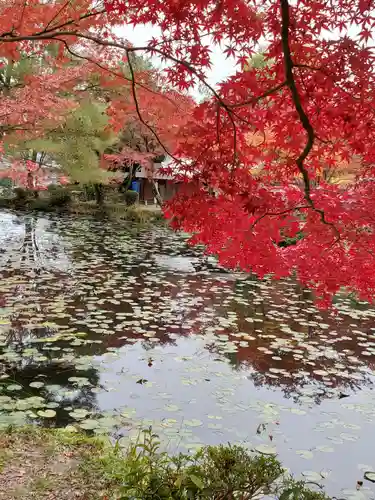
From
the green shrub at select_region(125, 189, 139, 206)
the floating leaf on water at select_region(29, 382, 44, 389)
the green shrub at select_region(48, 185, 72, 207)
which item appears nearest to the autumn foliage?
the floating leaf on water at select_region(29, 382, 44, 389)

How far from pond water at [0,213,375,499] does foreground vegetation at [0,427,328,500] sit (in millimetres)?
492

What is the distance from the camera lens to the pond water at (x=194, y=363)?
12.4 ft

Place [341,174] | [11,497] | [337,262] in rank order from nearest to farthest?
1. [11,497]
2. [337,262]
3. [341,174]

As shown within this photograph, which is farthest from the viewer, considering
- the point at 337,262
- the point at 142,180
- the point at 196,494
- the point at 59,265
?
the point at 142,180

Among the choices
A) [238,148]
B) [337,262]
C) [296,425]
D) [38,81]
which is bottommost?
[296,425]

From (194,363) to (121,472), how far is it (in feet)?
8.19

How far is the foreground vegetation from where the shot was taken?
211 centimetres

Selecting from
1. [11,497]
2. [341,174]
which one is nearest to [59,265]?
[11,497]

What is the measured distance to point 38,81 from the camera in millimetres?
10250

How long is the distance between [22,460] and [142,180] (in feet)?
72.0

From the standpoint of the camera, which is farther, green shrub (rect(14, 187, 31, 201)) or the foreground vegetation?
green shrub (rect(14, 187, 31, 201))

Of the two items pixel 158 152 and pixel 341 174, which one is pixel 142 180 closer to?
pixel 158 152

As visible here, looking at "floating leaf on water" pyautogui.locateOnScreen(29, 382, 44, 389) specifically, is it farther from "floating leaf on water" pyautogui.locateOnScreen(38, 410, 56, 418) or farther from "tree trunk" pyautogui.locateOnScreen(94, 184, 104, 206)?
"tree trunk" pyautogui.locateOnScreen(94, 184, 104, 206)

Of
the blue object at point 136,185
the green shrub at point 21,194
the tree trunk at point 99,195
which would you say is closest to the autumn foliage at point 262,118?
the tree trunk at point 99,195
